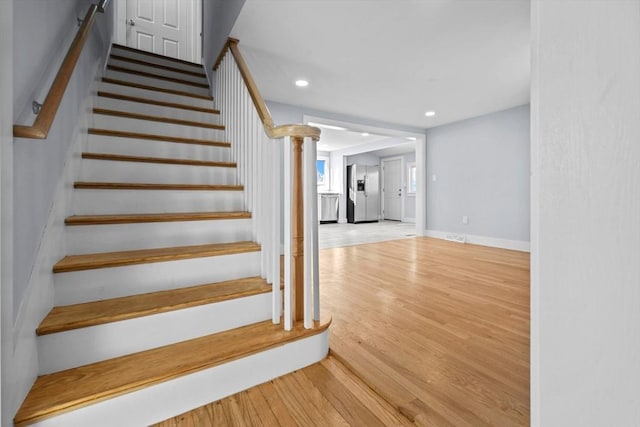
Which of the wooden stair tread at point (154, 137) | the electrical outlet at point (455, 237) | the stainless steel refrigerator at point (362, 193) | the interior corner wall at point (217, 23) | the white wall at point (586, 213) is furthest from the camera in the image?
the stainless steel refrigerator at point (362, 193)

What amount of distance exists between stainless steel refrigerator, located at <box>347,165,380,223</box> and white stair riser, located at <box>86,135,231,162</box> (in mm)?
6689

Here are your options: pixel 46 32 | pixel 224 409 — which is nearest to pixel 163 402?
pixel 224 409

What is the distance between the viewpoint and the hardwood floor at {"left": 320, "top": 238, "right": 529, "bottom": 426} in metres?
1.20

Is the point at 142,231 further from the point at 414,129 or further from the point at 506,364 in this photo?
the point at 414,129

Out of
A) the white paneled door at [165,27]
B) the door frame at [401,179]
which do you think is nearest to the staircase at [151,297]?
the white paneled door at [165,27]

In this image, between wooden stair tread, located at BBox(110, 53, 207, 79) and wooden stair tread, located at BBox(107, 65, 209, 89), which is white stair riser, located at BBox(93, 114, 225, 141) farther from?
wooden stair tread, located at BBox(110, 53, 207, 79)

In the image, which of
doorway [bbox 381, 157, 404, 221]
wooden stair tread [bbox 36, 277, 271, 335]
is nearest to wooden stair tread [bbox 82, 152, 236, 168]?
wooden stair tread [bbox 36, 277, 271, 335]

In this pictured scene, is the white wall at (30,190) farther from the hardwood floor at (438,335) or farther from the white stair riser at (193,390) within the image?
the hardwood floor at (438,335)

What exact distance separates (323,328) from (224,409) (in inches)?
21.9

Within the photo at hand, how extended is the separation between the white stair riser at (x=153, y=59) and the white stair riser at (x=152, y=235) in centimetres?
263

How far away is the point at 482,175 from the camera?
192 inches

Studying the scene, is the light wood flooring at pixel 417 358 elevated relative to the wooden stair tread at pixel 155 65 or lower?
lower

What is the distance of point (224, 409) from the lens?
120cm

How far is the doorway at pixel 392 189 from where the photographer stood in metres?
9.55
